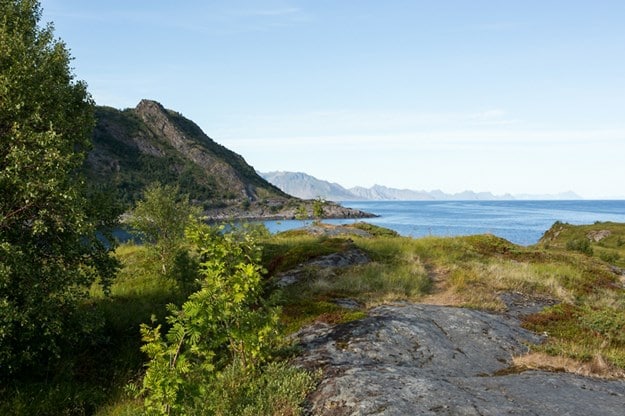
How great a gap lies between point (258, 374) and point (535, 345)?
823cm

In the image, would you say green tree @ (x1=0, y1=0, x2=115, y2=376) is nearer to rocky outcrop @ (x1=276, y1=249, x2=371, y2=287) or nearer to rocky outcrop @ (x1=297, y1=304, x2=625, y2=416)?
rocky outcrop @ (x1=297, y1=304, x2=625, y2=416)

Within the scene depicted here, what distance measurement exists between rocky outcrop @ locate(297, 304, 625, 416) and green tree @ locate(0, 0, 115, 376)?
7621 mm

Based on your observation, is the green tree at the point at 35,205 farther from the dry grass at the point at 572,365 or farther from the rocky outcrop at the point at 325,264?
the dry grass at the point at 572,365

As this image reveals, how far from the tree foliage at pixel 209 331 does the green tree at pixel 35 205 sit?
5258mm

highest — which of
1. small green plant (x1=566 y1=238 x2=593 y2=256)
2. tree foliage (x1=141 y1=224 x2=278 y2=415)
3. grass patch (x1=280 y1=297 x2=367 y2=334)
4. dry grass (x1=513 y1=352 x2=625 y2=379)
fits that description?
tree foliage (x1=141 y1=224 x2=278 y2=415)

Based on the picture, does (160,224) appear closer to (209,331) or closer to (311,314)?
(311,314)

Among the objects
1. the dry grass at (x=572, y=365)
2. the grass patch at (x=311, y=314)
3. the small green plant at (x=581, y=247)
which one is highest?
the grass patch at (x=311, y=314)

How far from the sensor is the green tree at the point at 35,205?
41.0ft

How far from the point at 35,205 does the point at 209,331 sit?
25.6 feet

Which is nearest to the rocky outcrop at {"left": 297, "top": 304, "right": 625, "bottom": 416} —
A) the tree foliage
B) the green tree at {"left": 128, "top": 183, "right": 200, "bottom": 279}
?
the tree foliage

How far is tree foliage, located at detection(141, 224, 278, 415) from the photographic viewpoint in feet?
24.2

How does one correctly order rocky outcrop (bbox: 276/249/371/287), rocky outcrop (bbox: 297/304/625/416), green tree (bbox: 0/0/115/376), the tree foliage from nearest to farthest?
1. the tree foliage
2. rocky outcrop (bbox: 297/304/625/416)
3. green tree (bbox: 0/0/115/376)
4. rocky outcrop (bbox: 276/249/371/287)

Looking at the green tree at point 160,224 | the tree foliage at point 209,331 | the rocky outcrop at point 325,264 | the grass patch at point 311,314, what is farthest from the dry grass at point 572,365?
the green tree at point 160,224

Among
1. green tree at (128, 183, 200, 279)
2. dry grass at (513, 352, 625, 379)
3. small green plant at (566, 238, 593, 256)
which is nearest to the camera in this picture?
dry grass at (513, 352, 625, 379)
